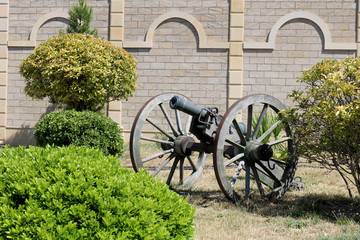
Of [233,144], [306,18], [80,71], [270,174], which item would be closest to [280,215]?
[270,174]

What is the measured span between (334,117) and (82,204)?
127 inches

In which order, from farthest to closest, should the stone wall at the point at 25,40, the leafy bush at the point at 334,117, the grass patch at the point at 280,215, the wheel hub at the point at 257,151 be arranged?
the stone wall at the point at 25,40, the wheel hub at the point at 257,151, the leafy bush at the point at 334,117, the grass patch at the point at 280,215

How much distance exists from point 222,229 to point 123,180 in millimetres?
1857

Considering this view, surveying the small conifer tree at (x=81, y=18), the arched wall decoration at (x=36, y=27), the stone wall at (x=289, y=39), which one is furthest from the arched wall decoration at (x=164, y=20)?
the arched wall decoration at (x=36, y=27)

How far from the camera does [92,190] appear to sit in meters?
2.78

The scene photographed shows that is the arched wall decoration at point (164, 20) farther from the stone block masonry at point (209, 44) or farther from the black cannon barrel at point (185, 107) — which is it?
the black cannon barrel at point (185, 107)

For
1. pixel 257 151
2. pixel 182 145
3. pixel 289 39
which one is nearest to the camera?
pixel 257 151

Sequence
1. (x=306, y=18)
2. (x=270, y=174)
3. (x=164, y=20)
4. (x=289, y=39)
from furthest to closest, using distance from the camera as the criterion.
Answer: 1. (x=164, y=20)
2. (x=289, y=39)
3. (x=306, y=18)
4. (x=270, y=174)

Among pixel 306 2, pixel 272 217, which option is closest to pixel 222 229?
pixel 272 217

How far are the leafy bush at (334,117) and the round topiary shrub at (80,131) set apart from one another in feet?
15.7

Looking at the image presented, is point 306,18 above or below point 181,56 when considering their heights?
above

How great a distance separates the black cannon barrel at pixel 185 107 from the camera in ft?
18.0

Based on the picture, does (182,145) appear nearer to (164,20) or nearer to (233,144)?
(233,144)

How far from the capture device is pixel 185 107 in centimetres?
550
